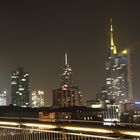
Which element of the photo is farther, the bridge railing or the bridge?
the bridge railing

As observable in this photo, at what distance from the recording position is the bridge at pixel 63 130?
683 centimetres

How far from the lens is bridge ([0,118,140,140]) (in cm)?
683

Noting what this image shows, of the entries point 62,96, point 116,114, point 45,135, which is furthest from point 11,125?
point 62,96

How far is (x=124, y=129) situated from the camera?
6.70 m

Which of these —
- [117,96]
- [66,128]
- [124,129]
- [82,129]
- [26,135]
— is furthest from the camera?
[117,96]

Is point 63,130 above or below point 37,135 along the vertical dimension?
above

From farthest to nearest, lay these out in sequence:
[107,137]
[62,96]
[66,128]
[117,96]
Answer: [117,96], [62,96], [66,128], [107,137]

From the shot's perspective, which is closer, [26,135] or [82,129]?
[82,129]

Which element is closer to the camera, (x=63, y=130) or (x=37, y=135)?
(x=63, y=130)

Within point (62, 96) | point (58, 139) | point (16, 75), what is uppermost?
point (16, 75)

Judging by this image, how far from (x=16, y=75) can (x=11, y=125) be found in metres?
173

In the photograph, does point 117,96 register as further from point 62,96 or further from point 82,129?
point 82,129

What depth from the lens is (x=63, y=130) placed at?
838cm

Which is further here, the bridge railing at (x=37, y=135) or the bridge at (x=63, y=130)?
the bridge railing at (x=37, y=135)
